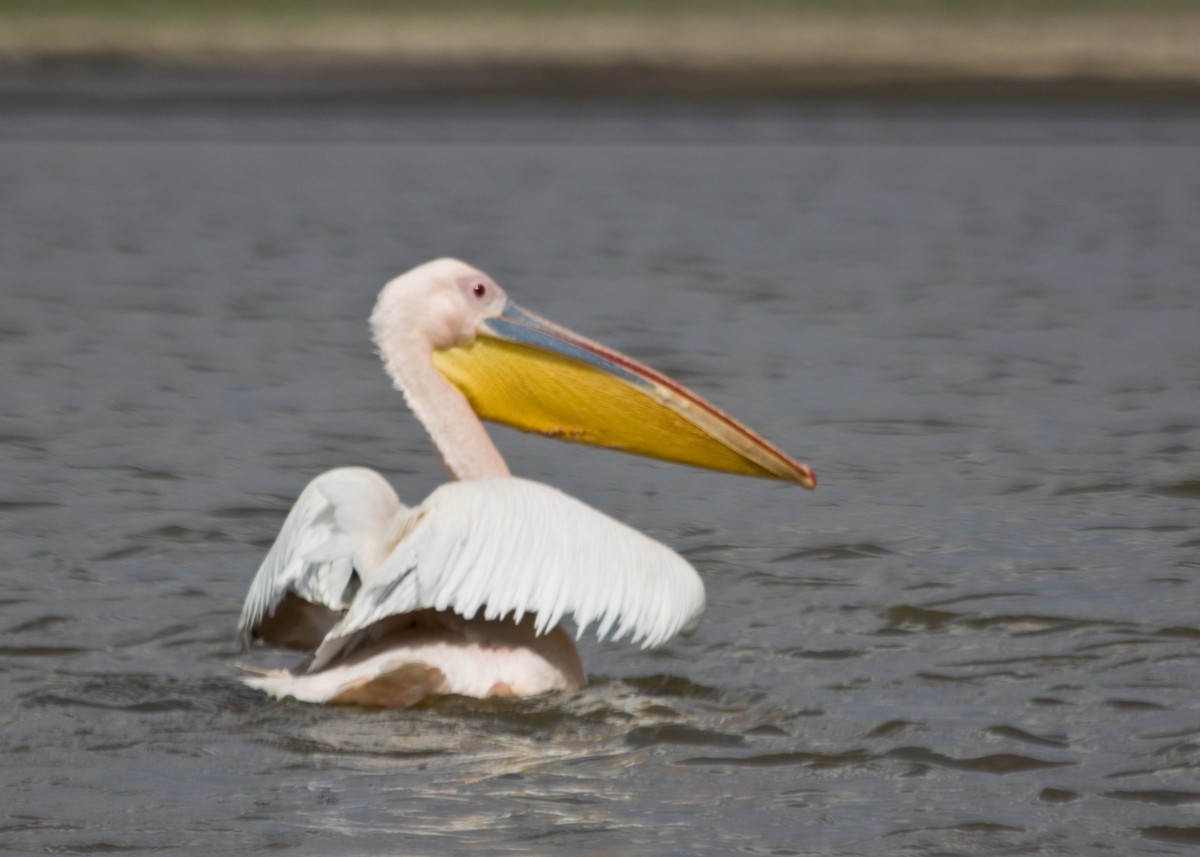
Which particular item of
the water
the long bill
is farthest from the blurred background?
the long bill

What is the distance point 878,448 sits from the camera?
20.7 ft

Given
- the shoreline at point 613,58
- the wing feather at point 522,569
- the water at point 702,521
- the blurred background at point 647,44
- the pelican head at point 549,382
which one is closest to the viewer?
the water at point 702,521

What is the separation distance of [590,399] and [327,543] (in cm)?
84

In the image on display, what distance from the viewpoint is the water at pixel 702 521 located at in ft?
11.1

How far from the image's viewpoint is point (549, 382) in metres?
4.32

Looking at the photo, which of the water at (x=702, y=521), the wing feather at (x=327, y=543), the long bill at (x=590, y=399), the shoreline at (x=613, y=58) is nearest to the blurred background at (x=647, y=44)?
the shoreline at (x=613, y=58)

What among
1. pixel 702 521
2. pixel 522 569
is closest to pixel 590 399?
pixel 522 569

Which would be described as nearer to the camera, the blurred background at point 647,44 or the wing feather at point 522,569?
the wing feather at point 522,569

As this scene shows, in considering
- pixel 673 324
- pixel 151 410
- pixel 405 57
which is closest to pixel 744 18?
pixel 405 57

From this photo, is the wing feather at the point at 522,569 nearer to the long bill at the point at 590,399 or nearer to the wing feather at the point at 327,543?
the wing feather at the point at 327,543

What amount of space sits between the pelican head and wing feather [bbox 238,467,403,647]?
0.37 metres

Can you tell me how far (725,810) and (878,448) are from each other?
10.2 ft

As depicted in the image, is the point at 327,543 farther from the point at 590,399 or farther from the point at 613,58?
the point at 613,58

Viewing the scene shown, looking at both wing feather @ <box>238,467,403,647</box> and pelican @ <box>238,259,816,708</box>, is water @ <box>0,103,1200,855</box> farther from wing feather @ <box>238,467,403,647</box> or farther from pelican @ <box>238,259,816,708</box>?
wing feather @ <box>238,467,403,647</box>
